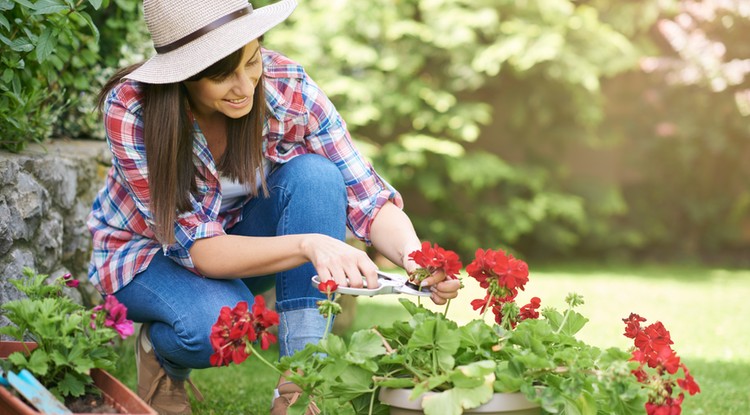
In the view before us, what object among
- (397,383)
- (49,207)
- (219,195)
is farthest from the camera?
(49,207)

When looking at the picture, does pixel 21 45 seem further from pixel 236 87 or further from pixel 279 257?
pixel 279 257

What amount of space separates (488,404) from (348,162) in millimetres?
886

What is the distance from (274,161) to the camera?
6.85 ft

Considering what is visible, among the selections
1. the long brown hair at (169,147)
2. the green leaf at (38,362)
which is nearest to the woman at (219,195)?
the long brown hair at (169,147)

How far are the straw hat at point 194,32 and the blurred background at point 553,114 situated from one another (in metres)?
4.19

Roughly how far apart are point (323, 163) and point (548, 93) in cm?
472

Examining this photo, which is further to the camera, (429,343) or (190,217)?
(190,217)

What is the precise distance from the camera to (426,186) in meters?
6.22

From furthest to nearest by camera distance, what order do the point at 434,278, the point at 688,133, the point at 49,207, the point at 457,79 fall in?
the point at 688,133, the point at 457,79, the point at 49,207, the point at 434,278

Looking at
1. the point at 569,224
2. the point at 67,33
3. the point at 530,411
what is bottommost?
the point at 569,224

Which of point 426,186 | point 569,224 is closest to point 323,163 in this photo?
point 426,186

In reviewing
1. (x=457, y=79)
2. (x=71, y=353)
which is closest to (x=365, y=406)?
(x=71, y=353)

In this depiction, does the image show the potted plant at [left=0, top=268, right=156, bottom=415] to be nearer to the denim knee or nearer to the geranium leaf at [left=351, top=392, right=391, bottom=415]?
the geranium leaf at [left=351, top=392, right=391, bottom=415]

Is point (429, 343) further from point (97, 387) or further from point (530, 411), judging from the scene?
point (97, 387)
